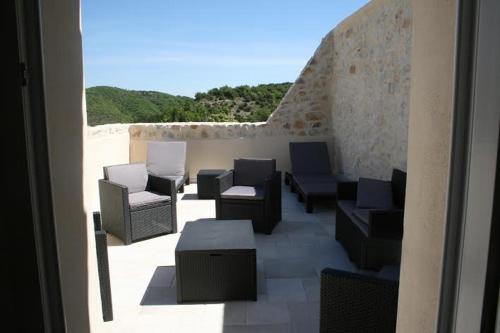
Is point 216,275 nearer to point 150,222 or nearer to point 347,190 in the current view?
point 150,222

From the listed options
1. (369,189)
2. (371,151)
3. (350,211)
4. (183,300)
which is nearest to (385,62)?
(371,151)

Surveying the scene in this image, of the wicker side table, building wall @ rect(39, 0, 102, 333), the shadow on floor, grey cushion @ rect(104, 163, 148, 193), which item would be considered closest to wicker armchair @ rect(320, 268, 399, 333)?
building wall @ rect(39, 0, 102, 333)

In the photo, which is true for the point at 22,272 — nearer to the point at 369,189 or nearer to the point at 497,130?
the point at 497,130

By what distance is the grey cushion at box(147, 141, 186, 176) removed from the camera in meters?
6.60

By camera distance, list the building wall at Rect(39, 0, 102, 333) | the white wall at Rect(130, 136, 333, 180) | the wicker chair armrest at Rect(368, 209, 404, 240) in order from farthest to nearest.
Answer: the white wall at Rect(130, 136, 333, 180) < the wicker chair armrest at Rect(368, 209, 404, 240) < the building wall at Rect(39, 0, 102, 333)

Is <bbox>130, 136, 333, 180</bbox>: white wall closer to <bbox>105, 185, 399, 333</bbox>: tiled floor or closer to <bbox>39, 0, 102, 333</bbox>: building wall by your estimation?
<bbox>105, 185, 399, 333</bbox>: tiled floor

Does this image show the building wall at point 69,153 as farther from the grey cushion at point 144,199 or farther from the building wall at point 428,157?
the grey cushion at point 144,199

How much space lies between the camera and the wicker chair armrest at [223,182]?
4.76 metres

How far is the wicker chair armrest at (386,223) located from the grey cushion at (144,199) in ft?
8.07

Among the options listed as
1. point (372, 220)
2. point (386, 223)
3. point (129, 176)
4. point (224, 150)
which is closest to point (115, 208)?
point (129, 176)

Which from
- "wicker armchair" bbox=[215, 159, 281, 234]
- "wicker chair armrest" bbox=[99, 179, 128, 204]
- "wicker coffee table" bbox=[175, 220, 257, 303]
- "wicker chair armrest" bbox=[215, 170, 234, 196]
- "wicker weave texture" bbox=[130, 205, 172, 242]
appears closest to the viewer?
"wicker coffee table" bbox=[175, 220, 257, 303]

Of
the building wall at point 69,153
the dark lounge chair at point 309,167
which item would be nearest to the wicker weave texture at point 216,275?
the building wall at point 69,153

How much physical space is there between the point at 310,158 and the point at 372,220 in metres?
3.62

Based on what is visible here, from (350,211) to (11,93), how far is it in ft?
11.9
